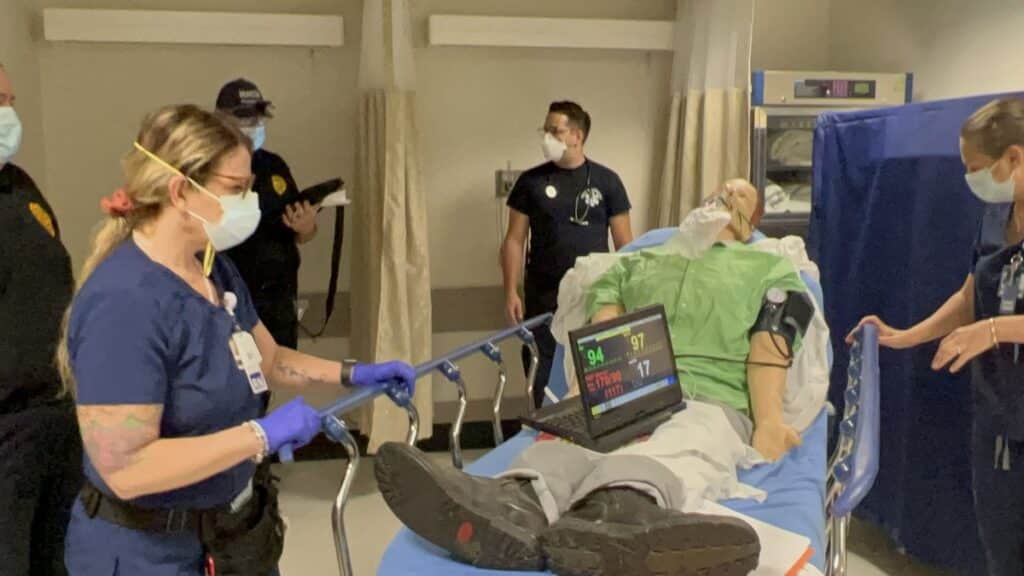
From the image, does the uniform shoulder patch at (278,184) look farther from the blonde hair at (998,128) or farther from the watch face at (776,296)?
the blonde hair at (998,128)

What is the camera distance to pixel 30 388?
193 cm

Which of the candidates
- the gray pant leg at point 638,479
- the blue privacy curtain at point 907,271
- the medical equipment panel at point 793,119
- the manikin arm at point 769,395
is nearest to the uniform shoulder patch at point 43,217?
the gray pant leg at point 638,479

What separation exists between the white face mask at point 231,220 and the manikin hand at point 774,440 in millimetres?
1354

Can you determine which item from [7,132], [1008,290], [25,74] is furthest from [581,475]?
[25,74]

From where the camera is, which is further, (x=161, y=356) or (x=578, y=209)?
(x=578, y=209)

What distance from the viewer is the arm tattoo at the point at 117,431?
1319 mm

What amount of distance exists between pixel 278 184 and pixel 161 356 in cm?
202

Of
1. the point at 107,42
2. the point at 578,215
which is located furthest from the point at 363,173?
the point at 107,42

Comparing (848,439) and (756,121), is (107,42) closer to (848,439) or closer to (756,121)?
(756,121)

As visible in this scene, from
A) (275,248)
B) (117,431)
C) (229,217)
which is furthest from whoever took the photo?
(275,248)

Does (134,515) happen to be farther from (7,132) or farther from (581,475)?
(7,132)

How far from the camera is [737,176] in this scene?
3.96 metres

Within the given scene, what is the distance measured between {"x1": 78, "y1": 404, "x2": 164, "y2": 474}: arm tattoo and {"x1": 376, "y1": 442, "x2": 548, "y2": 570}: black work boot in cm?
43

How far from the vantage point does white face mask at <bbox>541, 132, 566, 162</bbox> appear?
3.43 m
